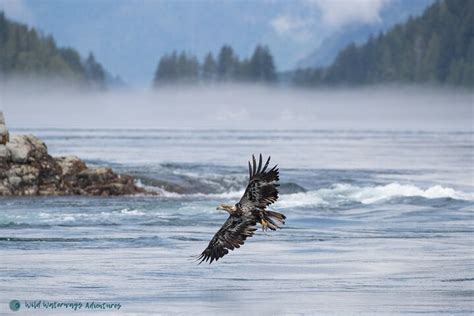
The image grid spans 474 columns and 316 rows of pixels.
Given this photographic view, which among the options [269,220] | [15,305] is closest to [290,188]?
[269,220]

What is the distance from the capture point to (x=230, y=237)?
786 inches

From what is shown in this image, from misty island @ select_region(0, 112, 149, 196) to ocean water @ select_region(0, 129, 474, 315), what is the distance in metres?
1.06

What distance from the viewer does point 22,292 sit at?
20.3 m

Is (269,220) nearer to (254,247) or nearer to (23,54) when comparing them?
(254,247)

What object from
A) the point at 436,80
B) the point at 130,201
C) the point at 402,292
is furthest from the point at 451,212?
the point at 436,80

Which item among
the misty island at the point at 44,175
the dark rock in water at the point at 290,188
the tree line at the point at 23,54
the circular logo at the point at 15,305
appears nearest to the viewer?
the circular logo at the point at 15,305

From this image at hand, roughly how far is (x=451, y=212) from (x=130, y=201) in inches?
296

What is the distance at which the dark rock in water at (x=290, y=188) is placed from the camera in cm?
3931

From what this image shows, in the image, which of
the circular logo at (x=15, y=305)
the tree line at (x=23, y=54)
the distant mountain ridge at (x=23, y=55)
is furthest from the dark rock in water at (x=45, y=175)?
the distant mountain ridge at (x=23, y=55)

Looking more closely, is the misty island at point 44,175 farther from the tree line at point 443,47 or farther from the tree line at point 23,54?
the tree line at point 443,47

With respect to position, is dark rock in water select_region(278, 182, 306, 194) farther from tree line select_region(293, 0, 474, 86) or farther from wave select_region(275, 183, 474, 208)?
tree line select_region(293, 0, 474, 86)

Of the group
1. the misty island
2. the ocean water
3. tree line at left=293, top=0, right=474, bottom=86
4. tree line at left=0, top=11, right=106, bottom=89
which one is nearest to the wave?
the ocean water

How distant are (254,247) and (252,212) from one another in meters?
6.44

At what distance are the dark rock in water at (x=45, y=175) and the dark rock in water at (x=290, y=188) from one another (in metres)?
3.86
